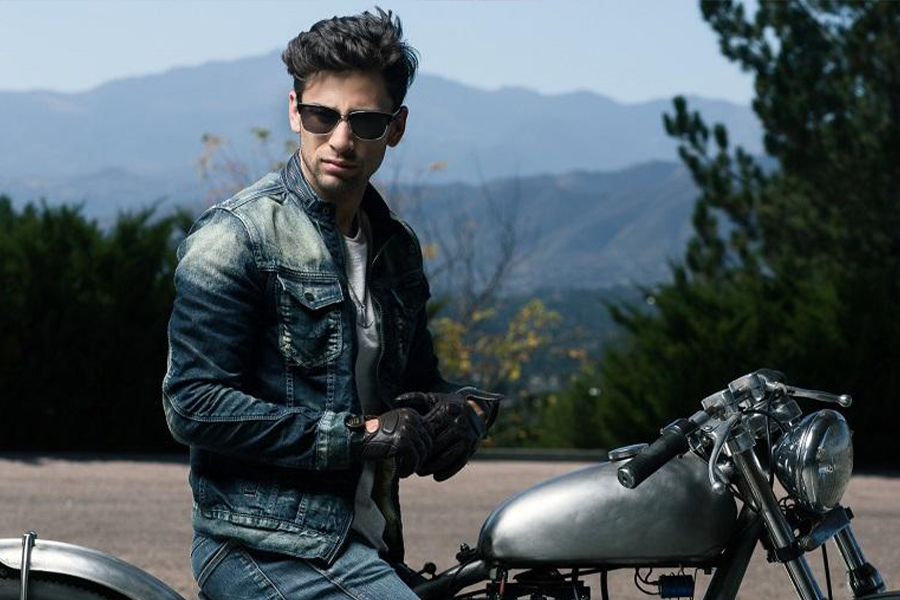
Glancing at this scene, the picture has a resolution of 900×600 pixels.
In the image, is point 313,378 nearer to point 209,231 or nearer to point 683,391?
point 209,231

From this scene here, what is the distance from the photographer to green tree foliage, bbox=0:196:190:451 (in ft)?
39.8

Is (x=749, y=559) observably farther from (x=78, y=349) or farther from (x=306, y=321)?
(x=78, y=349)

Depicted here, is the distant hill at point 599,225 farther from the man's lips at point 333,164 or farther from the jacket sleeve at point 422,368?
the man's lips at point 333,164

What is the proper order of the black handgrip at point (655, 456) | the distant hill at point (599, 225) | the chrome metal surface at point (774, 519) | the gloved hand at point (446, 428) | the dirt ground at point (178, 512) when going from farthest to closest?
the distant hill at point (599, 225) → the dirt ground at point (178, 512) → the gloved hand at point (446, 428) → the chrome metal surface at point (774, 519) → the black handgrip at point (655, 456)

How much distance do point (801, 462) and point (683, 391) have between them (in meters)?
10.5

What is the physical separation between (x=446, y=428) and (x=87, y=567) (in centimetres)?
62

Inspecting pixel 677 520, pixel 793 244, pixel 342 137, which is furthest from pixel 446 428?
pixel 793 244

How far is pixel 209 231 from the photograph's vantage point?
2746mm


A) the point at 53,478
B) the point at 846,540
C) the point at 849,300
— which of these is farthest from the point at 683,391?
the point at 846,540

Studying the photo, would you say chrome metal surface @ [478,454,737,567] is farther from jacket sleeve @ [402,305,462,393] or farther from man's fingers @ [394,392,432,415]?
jacket sleeve @ [402,305,462,393]

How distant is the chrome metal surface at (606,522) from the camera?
2648 millimetres

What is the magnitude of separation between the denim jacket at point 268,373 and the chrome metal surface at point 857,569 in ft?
2.43

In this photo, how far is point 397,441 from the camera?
2.64 m

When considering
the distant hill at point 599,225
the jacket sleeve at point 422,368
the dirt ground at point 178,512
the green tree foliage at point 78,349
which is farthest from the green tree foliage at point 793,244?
the distant hill at point 599,225
